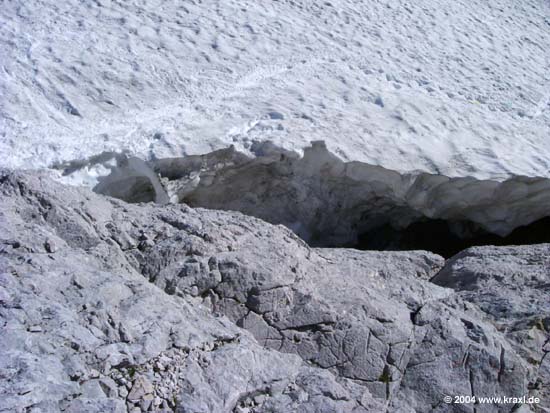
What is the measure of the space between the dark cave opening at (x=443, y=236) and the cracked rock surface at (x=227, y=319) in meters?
1.05

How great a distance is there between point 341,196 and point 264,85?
0.75 m

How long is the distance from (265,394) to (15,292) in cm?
79

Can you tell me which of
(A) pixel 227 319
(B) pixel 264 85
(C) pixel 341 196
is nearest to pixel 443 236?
(C) pixel 341 196

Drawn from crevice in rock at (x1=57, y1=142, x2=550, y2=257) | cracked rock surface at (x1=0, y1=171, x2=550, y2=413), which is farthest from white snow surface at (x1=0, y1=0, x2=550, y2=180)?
cracked rock surface at (x1=0, y1=171, x2=550, y2=413)

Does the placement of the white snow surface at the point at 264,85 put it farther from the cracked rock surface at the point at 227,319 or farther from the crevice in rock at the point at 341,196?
the cracked rock surface at the point at 227,319

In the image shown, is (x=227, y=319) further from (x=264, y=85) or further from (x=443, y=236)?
(x=443, y=236)

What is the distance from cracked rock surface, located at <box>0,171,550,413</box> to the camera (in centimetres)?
199

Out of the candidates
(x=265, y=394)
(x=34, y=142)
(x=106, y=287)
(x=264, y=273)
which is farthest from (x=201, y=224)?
(x=34, y=142)

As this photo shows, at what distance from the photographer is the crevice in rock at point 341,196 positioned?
3.46 meters

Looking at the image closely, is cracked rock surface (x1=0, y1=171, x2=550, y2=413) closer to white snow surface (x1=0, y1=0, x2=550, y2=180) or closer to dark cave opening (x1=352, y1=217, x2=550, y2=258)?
white snow surface (x1=0, y1=0, x2=550, y2=180)

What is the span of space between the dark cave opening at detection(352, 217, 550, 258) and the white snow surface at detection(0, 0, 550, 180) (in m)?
0.55

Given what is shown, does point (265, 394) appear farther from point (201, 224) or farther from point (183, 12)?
point (183, 12)

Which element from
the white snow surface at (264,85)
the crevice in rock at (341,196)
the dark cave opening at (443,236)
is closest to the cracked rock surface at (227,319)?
the crevice in rock at (341,196)

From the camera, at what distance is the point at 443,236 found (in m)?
4.32
